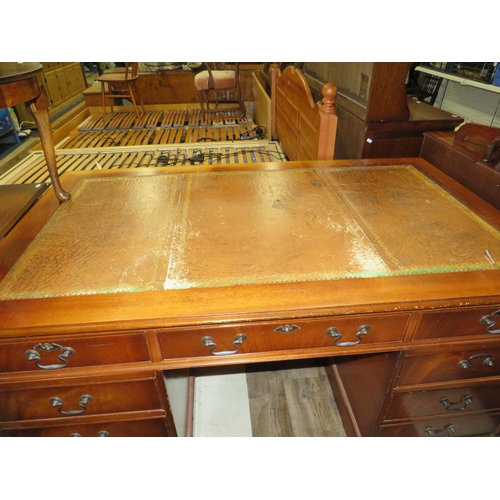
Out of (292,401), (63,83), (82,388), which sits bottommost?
(292,401)

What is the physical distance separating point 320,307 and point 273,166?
90 centimetres

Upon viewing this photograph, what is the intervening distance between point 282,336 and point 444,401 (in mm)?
695

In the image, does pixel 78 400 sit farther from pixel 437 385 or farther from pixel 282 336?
pixel 437 385

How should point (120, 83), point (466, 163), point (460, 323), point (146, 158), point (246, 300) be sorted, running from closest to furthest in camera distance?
point (246, 300), point (460, 323), point (466, 163), point (146, 158), point (120, 83)

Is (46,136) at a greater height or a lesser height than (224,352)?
greater

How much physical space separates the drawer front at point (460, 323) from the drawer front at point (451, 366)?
0.29ft

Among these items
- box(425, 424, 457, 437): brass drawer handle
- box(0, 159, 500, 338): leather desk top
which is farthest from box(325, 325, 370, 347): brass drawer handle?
box(425, 424, 457, 437): brass drawer handle

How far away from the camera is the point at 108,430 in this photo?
1114 millimetres

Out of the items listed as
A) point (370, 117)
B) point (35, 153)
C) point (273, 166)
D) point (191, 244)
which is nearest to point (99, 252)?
point (191, 244)

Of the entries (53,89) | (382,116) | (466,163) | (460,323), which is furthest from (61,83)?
(460,323)

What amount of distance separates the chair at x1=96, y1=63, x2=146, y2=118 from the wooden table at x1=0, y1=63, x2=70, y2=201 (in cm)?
351

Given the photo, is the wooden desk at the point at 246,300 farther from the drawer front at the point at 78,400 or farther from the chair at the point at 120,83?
the chair at the point at 120,83

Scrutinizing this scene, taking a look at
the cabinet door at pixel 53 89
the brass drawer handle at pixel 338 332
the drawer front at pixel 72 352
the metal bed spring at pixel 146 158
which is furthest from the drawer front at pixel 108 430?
the cabinet door at pixel 53 89

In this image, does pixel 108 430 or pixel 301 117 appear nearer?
pixel 108 430
